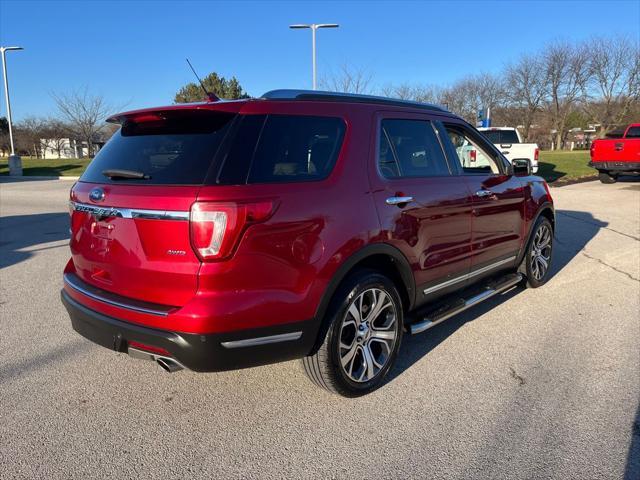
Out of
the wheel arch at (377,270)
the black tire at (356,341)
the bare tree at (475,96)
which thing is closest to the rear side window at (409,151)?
the wheel arch at (377,270)

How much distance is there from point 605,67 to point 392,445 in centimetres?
5969

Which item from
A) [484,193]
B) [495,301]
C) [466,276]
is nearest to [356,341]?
[466,276]

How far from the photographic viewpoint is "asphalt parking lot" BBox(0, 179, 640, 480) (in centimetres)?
254

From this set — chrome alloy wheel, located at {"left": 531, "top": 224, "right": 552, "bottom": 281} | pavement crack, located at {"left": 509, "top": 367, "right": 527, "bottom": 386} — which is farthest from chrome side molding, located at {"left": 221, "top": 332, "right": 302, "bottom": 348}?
chrome alloy wheel, located at {"left": 531, "top": 224, "right": 552, "bottom": 281}

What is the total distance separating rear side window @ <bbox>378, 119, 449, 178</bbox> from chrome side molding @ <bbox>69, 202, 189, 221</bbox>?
4.68ft

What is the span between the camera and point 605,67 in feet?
167

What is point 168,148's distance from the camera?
273cm

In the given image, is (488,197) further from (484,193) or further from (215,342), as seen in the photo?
(215,342)

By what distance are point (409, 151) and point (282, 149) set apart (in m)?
1.24

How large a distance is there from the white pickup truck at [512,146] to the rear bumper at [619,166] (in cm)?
265

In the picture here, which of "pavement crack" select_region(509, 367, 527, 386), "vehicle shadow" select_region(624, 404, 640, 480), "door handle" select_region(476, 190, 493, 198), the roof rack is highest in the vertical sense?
the roof rack

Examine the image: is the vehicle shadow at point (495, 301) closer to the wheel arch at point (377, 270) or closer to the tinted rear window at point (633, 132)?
the wheel arch at point (377, 270)

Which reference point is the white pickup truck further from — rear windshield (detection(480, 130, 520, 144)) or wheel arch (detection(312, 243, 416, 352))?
wheel arch (detection(312, 243, 416, 352))

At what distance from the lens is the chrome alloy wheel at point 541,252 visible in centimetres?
540
